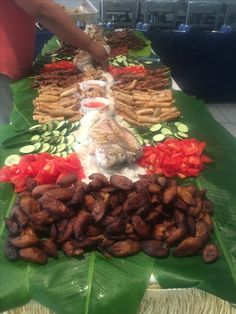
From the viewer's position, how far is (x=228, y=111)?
246 inches

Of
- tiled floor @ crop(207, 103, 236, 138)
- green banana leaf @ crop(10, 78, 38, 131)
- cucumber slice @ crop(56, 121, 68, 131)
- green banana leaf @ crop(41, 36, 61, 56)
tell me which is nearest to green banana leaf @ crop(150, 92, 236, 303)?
cucumber slice @ crop(56, 121, 68, 131)

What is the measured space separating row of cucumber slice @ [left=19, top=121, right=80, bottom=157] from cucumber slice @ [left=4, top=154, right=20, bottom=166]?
0.27ft

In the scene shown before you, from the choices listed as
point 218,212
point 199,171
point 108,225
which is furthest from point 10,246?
point 199,171

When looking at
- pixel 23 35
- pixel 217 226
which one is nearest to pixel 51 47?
pixel 23 35

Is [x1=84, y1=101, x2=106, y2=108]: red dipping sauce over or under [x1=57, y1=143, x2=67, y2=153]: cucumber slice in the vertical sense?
over

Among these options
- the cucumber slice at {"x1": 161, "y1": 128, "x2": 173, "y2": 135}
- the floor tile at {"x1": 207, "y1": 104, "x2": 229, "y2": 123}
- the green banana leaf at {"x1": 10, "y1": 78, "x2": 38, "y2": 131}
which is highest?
the cucumber slice at {"x1": 161, "y1": 128, "x2": 173, "y2": 135}

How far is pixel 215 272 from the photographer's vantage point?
1.58m

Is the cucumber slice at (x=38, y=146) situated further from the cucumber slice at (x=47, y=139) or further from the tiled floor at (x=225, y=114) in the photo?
the tiled floor at (x=225, y=114)

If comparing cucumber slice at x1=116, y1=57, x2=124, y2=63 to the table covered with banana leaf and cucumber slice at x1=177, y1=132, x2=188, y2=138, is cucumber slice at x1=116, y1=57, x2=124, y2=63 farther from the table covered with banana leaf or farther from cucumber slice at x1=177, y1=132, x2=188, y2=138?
the table covered with banana leaf

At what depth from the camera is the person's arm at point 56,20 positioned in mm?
2961

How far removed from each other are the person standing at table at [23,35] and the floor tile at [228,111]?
300 cm

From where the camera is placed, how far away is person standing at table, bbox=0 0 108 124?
302cm

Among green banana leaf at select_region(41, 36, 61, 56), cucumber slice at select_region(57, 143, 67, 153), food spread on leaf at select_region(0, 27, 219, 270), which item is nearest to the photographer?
food spread on leaf at select_region(0, 27, 219, 270)

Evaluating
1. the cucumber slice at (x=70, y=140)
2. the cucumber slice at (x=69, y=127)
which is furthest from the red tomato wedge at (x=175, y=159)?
the cucumber slice at (x=69, y=127)
